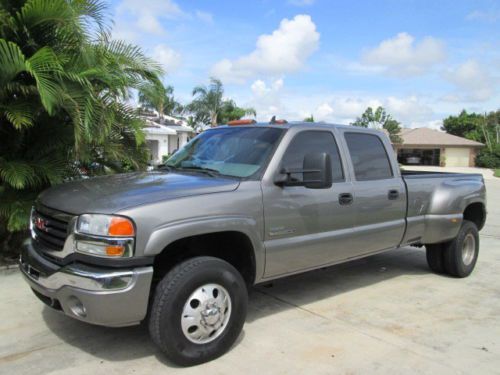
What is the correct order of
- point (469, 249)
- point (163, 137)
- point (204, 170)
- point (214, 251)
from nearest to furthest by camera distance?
Result: point (214, 251) < point (204, 170) < point (469, 249) < point (163, 137)

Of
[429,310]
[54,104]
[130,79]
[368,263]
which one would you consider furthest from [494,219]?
[54,104]

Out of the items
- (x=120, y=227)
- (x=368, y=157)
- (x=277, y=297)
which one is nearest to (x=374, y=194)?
(x=368, y=157)

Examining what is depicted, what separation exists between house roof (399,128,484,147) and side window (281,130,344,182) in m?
52.0

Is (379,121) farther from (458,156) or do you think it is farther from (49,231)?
(49,231)

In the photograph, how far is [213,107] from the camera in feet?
121

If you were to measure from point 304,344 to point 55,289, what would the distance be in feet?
6.68

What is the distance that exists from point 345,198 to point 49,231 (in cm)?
270

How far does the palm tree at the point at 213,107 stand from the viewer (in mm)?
37031

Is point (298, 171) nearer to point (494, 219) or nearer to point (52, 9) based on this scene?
point (52, 9)

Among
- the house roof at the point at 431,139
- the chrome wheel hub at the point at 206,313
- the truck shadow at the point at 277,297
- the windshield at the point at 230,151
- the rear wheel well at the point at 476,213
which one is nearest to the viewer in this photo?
the chrome wheel hub at the point at 206,313

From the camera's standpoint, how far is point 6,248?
20.6 feet

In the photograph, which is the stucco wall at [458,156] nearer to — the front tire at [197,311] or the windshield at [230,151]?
the windshield at [230,151]

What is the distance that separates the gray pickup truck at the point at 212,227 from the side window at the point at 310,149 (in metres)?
0.01

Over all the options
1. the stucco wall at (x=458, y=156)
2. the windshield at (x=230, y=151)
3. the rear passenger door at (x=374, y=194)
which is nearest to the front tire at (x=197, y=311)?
the windshield at (x=230, y=151)
